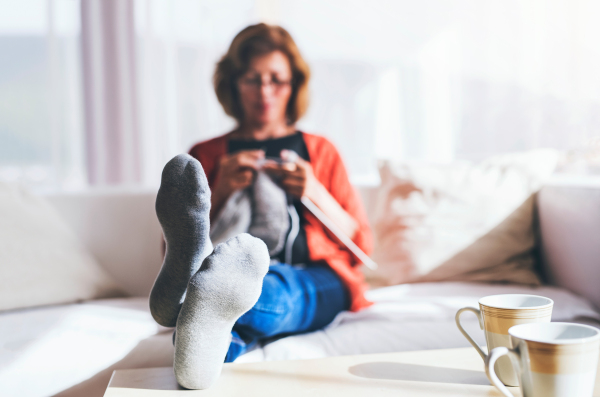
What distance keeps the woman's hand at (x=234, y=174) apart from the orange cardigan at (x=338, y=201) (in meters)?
0.06

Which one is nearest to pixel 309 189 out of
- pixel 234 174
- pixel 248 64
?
pixel 234 174

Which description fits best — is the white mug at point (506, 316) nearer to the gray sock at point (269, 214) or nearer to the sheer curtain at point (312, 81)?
the gray sock at point (269, 214)

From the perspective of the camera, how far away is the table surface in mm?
482

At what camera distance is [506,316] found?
0.45 meters

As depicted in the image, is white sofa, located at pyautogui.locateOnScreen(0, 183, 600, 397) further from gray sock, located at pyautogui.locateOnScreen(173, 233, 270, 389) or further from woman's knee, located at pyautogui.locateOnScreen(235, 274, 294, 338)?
gray sock, located at pyautogui.locateOnScreen(173, 233, 270, 389)

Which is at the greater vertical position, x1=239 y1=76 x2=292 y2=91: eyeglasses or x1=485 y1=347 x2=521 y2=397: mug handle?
x1=239 y1=76 x2=292 y2=91: eyeglasses

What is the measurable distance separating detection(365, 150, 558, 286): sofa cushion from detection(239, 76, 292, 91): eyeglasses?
1.20 feet

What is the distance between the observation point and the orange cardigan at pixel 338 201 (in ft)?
3.27

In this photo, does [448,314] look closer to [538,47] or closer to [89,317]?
[89,317]

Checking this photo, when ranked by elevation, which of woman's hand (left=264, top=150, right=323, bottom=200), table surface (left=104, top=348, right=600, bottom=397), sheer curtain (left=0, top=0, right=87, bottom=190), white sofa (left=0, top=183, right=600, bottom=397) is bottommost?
white sofa (left=0, top=183, right=600, bottom=397)

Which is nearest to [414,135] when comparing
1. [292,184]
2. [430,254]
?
[430,254]

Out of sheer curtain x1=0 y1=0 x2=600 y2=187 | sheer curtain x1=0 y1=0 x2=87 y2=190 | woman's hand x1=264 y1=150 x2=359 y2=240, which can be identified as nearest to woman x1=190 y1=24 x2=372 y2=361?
woman's hand x1=264 y1=150 x2=359 y2=240

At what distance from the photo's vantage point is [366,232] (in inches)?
41.7

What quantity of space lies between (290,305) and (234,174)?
1.30 feet
